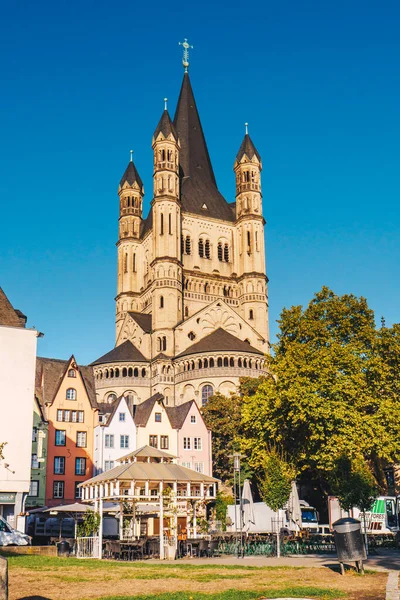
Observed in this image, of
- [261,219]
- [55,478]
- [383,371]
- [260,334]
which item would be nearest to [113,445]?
[55,478]

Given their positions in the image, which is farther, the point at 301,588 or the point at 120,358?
the point at 120,358

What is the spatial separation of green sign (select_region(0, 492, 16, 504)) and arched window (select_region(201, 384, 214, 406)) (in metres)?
39.1

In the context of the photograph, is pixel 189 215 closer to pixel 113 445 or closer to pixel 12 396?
pixel 113 445

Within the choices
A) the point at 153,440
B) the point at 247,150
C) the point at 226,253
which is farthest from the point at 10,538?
the point at 247,150

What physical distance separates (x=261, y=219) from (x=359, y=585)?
283 feet

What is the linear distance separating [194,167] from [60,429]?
6319 centimetres

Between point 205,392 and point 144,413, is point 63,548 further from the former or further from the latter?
point 205,392

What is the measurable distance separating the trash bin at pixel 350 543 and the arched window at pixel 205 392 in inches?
2303

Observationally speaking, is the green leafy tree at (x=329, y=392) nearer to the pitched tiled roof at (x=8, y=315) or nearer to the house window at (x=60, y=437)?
the house window at (x=60, y=437)

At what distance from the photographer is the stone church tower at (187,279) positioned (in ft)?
268

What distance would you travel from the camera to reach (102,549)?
31078 mm

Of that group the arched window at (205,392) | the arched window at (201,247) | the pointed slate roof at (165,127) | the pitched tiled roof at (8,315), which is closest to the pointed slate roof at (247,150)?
the pointed slate roof at (165,127)

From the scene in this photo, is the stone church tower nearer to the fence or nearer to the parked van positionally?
the fence

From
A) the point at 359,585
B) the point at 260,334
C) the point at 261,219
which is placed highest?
the point at 261,219
